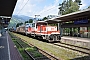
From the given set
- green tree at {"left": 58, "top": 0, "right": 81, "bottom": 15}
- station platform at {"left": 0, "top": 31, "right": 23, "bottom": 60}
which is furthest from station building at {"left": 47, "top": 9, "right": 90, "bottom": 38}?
green tree at {"left": 58, "top": 0, "right": 81, "bottom": 15}

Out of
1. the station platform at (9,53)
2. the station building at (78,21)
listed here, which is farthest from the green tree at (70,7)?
the station platform at (9,53)

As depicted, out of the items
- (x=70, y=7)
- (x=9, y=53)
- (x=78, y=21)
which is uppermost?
(x=70, y=7)

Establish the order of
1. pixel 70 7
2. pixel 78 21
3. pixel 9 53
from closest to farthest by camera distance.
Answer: pixel 9 53, pixel 78 21, pixel 70 7

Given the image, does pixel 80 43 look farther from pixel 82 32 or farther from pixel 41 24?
pixel 82 32

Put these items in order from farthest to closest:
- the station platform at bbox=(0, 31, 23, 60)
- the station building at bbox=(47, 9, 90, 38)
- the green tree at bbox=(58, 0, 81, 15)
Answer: the green tree at bbox=(58, 0, 81, 15), the station building at bbox=(47, 9, 90, 38), the station platform at bbox=(0, 31, 23, 60)

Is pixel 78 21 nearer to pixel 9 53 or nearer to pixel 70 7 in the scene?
pixel 9 53

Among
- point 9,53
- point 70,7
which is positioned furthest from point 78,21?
point 70,7

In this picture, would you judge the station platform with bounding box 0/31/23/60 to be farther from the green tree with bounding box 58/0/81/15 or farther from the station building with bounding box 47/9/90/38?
the green tree with bounding box 58/0/81/15

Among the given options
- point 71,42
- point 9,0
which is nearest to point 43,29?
point 71,42

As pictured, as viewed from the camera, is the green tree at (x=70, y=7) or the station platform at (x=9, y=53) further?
the green tree at (x=70, y=7)

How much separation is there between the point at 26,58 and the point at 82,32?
1952 centimetres

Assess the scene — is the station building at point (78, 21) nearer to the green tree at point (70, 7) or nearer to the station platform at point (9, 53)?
the station platform at point (9, 53)

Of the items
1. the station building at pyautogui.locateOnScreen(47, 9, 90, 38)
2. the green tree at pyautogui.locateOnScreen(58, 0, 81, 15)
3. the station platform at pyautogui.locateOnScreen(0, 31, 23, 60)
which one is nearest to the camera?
the station platform at pyautogui.locateOnScreen(0, 31, 23, 60)

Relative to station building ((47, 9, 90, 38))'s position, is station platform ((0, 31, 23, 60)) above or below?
below
